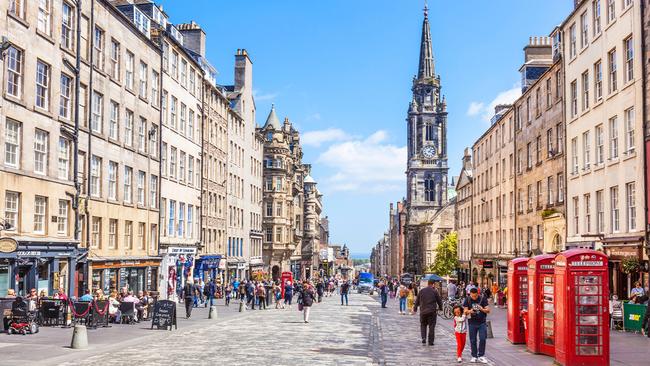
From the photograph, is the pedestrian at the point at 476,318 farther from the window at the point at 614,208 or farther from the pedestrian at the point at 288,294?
the pedestrian at the point at 288,294

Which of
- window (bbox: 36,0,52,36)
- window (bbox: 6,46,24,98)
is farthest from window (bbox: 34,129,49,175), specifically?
window (bbox: 36,0,52,36)

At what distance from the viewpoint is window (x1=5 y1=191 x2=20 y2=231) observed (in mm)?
26094

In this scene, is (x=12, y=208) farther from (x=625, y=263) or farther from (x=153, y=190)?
(x=625, y=263)

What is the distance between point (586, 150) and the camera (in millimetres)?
34531

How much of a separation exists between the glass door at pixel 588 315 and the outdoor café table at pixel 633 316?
31.7 feet

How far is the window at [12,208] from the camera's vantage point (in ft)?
85.6

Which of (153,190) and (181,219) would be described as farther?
(181,219)

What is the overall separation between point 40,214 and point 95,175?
20.5 feet

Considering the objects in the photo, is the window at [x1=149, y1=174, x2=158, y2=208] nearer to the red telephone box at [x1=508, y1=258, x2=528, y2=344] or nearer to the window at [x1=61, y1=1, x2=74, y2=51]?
the window at [x1=61, y1=1, x2=74, y2=51]

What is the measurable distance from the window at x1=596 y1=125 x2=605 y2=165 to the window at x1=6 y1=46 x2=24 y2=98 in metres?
23.4

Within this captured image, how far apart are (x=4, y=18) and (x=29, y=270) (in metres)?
9.00

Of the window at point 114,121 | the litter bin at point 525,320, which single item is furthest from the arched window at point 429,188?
the litter bin at point 525,320

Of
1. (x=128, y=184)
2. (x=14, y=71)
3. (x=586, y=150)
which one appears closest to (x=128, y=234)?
(x=128, y=184)

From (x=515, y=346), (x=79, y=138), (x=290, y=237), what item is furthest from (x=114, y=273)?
(x=290, y=237)
